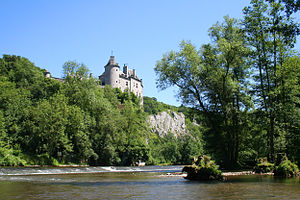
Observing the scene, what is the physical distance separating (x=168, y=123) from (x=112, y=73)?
60.4 m

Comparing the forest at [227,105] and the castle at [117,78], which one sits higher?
the castle at [117,78]

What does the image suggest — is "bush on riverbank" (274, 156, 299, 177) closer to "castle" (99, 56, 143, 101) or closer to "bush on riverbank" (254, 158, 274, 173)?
"bush on riverbank" (254, 158, 274, 173)

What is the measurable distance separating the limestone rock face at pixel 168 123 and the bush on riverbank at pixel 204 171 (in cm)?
13659

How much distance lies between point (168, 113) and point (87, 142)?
459 feet

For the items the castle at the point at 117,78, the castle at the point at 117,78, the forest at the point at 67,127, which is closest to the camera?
the forest at the point at 67,127

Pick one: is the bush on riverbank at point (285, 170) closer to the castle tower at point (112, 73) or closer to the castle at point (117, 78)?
the castle at point (117, 78)

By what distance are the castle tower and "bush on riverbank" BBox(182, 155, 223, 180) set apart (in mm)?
115510

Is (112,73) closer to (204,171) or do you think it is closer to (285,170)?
(285,170)

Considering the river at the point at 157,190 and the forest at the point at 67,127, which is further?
the forest at the point at 67,127

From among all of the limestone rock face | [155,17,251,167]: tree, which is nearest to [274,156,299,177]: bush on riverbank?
[155,17,251,167]: tree

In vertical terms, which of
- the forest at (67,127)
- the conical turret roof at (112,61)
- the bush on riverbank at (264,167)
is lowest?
the bush on riverbank at (264,167)

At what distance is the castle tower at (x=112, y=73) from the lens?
131375mm

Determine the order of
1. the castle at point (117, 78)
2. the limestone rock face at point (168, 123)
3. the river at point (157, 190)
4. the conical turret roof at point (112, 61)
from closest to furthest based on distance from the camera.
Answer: the river at point (157, 190) → the castle at point (117, 78) → the conical turret roof at point (112, 61) → the limestone rock face at point (168, 123)

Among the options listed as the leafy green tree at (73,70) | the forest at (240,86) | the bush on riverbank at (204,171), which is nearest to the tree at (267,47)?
the forest at (240,86)
